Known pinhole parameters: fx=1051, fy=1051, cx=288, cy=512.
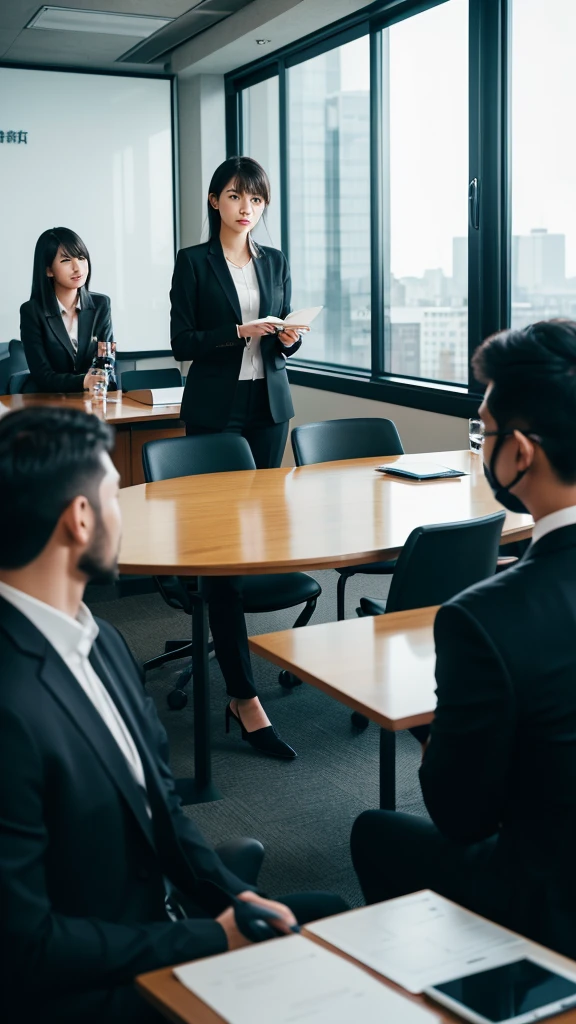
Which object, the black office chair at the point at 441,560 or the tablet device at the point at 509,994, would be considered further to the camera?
the black office chair at the point at 441,560

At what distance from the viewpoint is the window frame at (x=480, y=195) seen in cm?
507

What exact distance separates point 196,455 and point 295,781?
1.23 metres

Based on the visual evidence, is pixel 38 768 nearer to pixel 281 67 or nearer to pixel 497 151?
pixel 497 151

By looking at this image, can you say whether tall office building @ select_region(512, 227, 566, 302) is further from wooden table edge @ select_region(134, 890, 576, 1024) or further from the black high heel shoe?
wooden table edge @ select_region(134, 890, 576, 1024)

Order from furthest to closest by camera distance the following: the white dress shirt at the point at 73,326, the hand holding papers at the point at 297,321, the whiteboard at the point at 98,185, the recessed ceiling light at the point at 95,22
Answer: the whiteboard at the point at 98,185
the recessed ceiling light at the point at 95,22
the white dress shirt at the point at 73,326
the hand holding papers at the point at 297,321

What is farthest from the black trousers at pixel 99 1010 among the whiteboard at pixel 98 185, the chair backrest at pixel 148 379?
the whiteboard at pixel 98 185

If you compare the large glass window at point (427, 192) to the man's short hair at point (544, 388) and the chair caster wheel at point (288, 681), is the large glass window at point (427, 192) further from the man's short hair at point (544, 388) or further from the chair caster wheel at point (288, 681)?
the man's short hair at point (544, 388)

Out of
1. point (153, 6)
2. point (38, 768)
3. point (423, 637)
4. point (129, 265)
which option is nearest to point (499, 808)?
point (38, 768)

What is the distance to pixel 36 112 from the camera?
8.09 metres

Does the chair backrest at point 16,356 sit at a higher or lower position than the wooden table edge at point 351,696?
higher

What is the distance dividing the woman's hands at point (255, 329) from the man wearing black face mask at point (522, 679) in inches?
92.5

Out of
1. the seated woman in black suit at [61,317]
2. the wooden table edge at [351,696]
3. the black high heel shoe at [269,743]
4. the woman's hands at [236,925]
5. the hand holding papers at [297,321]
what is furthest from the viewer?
the seated woman in black suit at [61,317]

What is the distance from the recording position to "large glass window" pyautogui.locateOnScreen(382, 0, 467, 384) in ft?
18.0

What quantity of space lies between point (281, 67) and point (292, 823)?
586 centimetres
